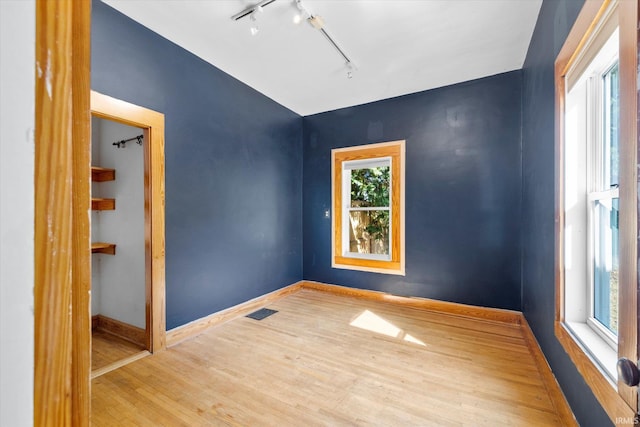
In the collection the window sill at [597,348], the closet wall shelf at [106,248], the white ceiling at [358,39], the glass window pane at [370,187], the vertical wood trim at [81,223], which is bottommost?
the window sill at [597,348]

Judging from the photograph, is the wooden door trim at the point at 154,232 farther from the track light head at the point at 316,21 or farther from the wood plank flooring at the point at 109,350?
the track light head at the point at 316,21

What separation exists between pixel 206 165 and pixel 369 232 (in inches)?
96.7

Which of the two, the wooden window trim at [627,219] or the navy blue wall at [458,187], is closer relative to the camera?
the wooden window trim at [627,219]

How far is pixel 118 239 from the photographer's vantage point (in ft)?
9.21

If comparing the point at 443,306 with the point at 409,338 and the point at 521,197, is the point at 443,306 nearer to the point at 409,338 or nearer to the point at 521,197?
the point at 409,338

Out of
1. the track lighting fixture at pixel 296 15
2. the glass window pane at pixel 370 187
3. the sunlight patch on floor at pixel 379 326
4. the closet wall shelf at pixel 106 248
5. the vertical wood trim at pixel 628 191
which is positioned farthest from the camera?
the glass window pane at pixel 370 187

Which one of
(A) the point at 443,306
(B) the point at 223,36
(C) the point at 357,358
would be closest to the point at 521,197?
(A) the point at 443,306

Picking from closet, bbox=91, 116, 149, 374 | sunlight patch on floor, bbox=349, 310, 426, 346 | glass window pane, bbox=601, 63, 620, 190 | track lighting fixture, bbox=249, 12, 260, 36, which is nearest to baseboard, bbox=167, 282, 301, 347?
closet, bbox=91, 116, 149, 374

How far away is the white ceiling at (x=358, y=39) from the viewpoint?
211 cm

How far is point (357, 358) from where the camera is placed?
225 cm

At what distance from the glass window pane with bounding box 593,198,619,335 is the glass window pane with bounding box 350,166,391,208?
2503mm

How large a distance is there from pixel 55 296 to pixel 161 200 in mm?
2321

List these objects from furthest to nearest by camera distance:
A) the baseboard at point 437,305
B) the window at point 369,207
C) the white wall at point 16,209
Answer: the window at point 369,207
the baseboard at point 437,305
the white wall at point 16,209

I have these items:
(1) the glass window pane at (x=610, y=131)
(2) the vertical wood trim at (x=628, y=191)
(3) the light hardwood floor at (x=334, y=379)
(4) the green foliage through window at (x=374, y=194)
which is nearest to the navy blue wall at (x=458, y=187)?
(4) the green foliage through window at (x=374, y=194)
